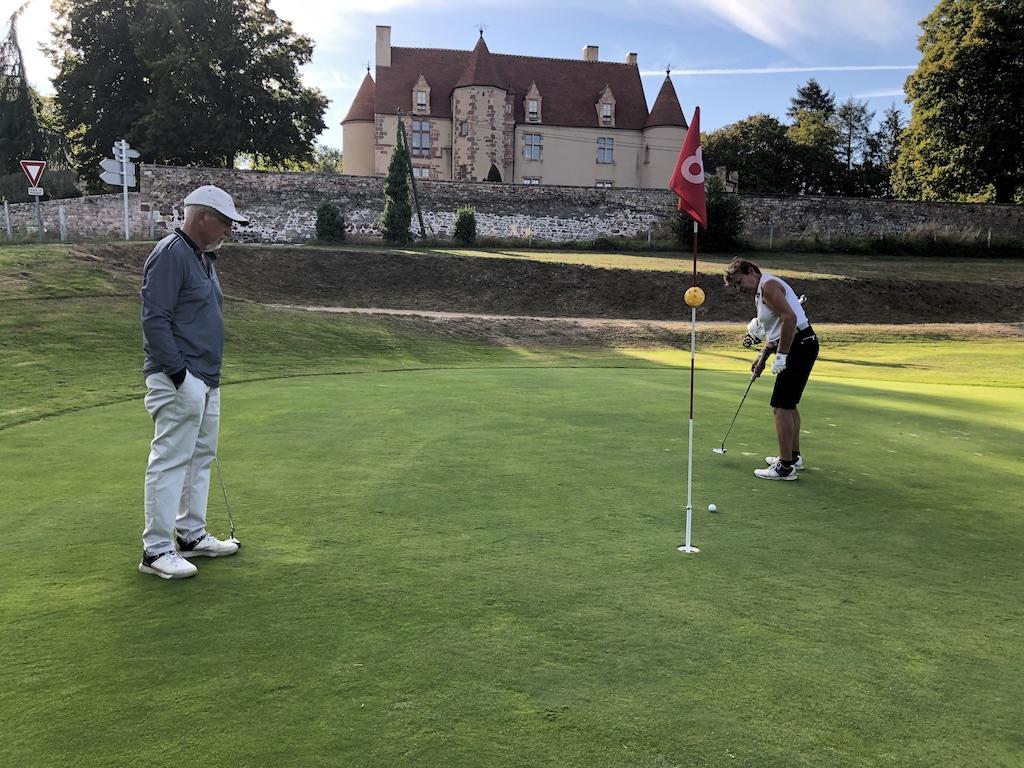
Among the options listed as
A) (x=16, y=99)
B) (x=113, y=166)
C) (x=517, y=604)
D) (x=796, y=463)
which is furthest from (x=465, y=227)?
(x=517, y=604)

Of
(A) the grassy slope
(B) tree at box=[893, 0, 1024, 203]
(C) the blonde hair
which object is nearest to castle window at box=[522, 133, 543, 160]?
(B) tree at box=[893, 0, 1024, 203]

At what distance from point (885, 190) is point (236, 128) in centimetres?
6055

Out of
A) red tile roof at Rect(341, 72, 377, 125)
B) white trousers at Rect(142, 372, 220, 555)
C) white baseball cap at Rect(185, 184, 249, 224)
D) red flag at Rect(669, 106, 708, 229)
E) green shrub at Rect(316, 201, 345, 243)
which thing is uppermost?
red tile roof at Rect(341, 72, 377, 125)

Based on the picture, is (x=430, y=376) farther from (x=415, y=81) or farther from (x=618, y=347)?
(x=415, y=81)

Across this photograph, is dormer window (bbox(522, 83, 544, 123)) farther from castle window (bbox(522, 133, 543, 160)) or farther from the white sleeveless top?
the white sleeveless top

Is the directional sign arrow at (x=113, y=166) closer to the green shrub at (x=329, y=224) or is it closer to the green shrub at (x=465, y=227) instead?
the green shrub at (x=329, y=224)

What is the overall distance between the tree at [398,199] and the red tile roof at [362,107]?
22.8 metres

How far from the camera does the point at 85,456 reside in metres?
7.28

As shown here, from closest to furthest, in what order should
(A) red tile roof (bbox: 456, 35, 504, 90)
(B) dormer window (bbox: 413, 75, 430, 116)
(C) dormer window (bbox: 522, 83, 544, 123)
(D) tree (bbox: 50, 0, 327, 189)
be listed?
(D) tree (bbox: 50, 0, 327, 189) < (A) red tile roof (bbox: 456, 35, 504, 90) < (B) dormer window (bbox: 413, 75, 430, 116) < (C) dormer window (bbox: 522, 83, 544, 123)

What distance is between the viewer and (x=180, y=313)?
473 centimetres

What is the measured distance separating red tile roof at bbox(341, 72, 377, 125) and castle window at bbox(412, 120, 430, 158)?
4316mm

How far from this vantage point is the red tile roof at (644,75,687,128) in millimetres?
63344

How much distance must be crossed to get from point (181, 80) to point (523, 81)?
88.5 ft

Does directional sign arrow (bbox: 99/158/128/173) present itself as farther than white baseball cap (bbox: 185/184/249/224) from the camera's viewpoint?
Yes
